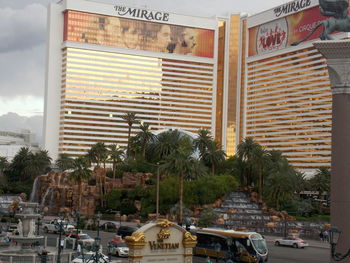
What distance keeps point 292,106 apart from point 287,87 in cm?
576

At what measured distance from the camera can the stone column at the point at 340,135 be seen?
74.0 ft

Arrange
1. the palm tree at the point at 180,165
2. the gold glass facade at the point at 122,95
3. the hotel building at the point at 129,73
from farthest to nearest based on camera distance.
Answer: the gold glass facade at the point at 122,95
the hotel building at the point at 129,73
the palm tree at the point at 180,165

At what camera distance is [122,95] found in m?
177

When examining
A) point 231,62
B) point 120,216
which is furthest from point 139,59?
point 120,216

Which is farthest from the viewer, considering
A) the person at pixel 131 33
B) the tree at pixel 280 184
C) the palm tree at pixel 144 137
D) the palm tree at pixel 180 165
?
the person at pixel 131 33

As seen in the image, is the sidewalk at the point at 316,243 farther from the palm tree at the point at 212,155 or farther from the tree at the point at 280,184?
the palm tree at the point at 212,155

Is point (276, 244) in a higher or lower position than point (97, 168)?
lower

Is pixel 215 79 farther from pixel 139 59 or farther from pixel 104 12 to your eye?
pixel 104 12

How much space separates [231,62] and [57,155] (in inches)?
2420

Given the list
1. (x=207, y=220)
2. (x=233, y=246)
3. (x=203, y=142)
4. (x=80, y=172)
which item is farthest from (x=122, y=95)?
(x=233, y=246)

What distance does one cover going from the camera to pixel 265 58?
175750 mm

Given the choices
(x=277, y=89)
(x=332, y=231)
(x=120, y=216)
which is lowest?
(x=120, y=216)

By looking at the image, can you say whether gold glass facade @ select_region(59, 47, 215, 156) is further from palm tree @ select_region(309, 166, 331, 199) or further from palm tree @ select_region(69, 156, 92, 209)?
palm tree @ select_region(309, 166, 331, 199)

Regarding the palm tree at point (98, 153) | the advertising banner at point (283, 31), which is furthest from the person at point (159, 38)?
the palm tree at point (98, 153)
